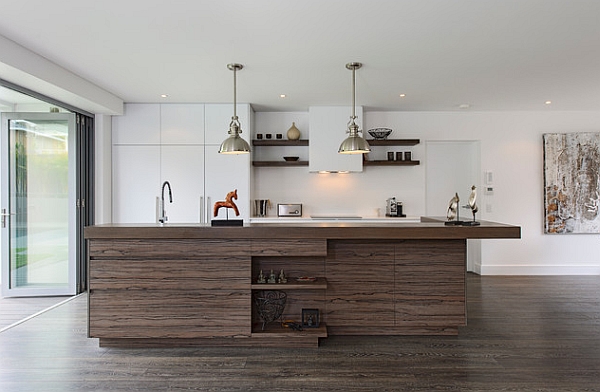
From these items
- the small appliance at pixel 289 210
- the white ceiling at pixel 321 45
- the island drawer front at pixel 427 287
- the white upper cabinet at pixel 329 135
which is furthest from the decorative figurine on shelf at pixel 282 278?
the white upper cabinet at pixel 329 135

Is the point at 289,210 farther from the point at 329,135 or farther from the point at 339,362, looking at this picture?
the point at 339,362

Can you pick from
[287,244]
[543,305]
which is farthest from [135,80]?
[543,305]

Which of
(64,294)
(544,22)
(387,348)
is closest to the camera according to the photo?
(544,22)

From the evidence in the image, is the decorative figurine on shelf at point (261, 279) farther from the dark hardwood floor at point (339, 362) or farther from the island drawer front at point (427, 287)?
the island drawer front at point (427, 287)

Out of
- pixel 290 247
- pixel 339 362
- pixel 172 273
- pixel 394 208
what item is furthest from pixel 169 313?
pixel 394 208

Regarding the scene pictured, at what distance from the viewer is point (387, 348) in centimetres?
313

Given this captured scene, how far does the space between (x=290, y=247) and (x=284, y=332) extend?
669mm

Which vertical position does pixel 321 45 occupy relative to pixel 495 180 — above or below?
above

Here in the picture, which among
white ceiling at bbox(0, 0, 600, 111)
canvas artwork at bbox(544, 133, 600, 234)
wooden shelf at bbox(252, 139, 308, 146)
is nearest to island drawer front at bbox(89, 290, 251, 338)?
white ceiling at bbox(0, 0, 600, 111)

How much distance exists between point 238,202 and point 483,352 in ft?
11.5

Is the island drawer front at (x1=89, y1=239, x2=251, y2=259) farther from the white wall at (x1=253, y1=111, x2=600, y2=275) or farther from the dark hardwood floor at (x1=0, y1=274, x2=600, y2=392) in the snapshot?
the white wall at (x1=253, y1=111, x2=600, y2=275)

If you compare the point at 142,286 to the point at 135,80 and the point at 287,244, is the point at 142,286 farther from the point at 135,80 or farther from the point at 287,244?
the point at 135,80

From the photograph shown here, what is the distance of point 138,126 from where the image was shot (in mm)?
5484

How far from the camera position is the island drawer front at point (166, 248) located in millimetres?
3125
